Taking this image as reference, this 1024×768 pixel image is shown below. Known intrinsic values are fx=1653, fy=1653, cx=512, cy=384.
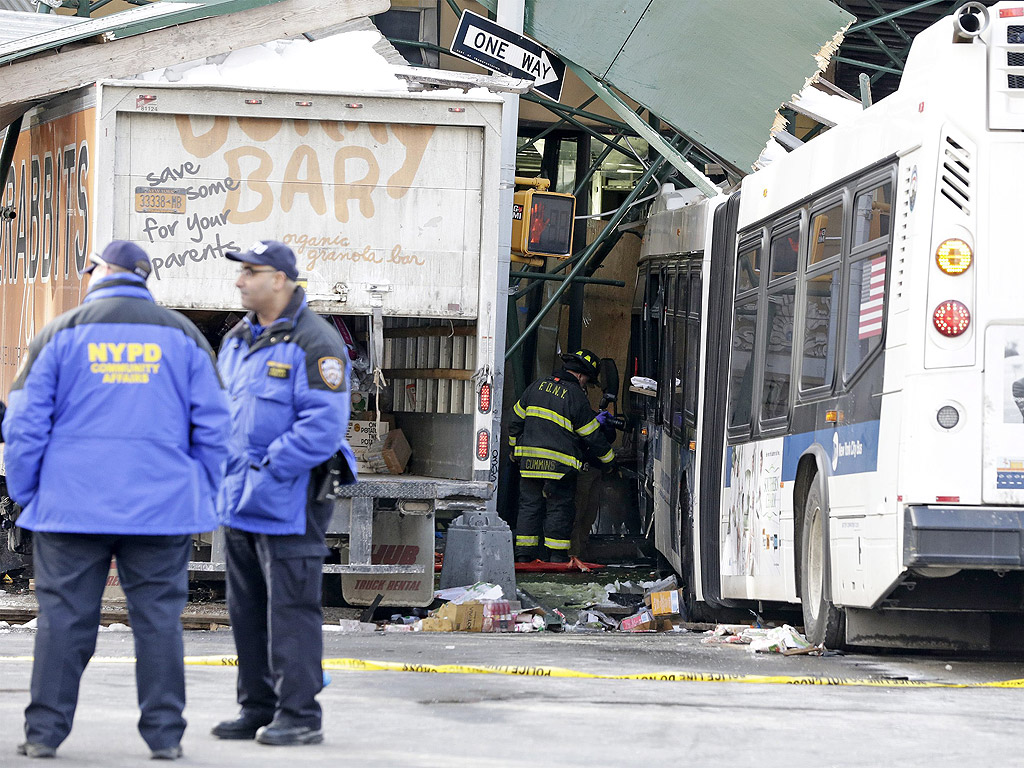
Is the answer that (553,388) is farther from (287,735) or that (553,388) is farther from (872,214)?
(287,735)

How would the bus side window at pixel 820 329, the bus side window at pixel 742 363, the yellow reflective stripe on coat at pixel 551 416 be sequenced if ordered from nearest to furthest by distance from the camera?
1. the bus side window at pixel 820 329
2. the bus side window at pixel 742 363
3. the yellow reflective stripe on coat at pixel 551 416

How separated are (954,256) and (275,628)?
148 inches

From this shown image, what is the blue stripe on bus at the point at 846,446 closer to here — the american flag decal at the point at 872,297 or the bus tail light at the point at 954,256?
the american flag decal at the point at 872,297

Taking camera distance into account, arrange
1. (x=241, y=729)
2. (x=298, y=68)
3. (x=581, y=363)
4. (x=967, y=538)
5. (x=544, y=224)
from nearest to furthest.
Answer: (x=241, y=729) < (x=967, y=538) < (x=298, y=68) < (x=544, y=224) < (x=581, y=363)

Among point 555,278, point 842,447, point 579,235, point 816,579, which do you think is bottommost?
point 816,579

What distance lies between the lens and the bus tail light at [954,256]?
7520 millimetres

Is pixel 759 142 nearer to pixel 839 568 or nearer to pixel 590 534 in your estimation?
pixel 590 534

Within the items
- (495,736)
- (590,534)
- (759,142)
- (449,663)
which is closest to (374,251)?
(449,663)

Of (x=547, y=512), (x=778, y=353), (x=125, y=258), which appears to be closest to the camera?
(x=125, y=258)

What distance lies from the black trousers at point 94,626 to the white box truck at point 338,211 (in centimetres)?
476

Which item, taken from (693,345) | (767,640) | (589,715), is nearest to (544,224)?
(693,345)

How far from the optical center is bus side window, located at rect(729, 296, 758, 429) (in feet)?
33.7

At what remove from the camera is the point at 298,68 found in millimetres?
10484

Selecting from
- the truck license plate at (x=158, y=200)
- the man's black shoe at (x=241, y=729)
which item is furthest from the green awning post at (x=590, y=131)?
the man's black shoe at (x=241, y=729)
